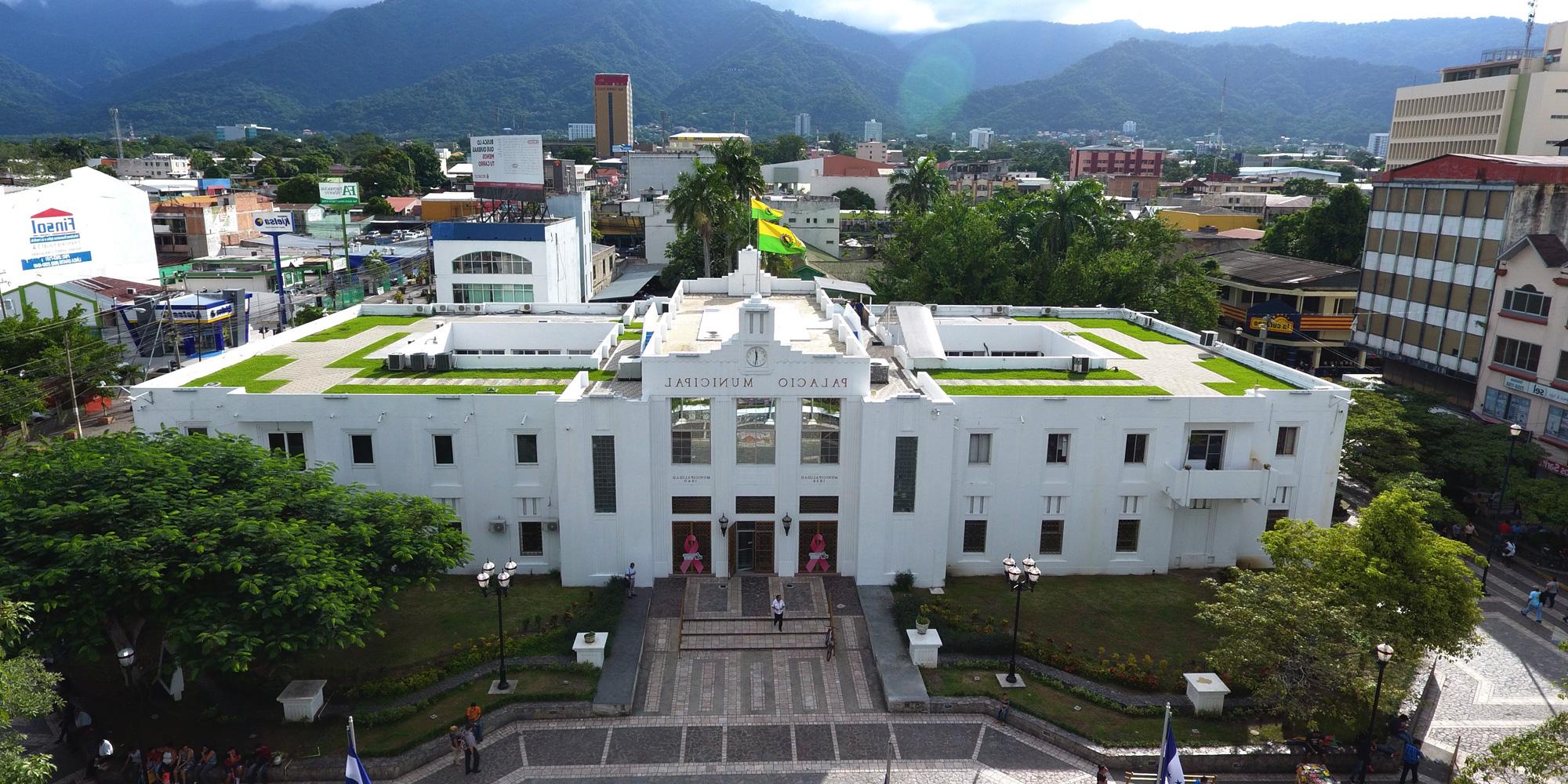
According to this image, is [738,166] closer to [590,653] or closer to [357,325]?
[357,325]

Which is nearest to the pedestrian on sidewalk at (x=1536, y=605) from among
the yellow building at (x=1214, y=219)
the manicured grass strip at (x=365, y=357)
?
the manicured grass strip at (x=365, y=357)

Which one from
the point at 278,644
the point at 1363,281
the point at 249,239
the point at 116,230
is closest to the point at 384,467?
the point at 278,644

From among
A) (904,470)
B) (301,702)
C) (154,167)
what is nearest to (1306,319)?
(904,470)

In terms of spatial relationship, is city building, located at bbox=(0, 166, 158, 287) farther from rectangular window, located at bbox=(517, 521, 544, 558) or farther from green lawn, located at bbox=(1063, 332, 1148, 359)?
green lawn, located at bbox=(1063, 332, 1148, 359)

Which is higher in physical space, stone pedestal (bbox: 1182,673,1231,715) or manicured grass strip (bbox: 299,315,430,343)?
manicured grass strip (bbox: 299,315,430,343)

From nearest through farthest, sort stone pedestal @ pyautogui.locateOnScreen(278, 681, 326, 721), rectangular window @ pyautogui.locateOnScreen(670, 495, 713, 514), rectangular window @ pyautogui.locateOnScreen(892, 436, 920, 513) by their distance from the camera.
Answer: stone pedestal @ pyautogui.locateOnScreen(278, 681, 326, 721) → rectangular window @ pyautogui.locateOnScreen(892, 436, 920, 513) → rectangular window @ pyautogui.locateOnScreen(670, 495, 713, 514)

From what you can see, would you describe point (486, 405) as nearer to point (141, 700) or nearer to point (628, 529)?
point (628, 529)

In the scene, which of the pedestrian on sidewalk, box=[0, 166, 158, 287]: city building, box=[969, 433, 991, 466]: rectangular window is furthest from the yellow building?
box=[0, 166, 158, 287]: city building
